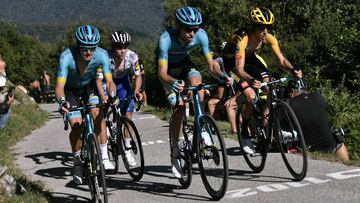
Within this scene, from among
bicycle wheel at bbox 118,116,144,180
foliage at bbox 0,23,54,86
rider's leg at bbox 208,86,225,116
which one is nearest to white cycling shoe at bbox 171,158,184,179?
bicycle wheel at bbox 118,116,144,180

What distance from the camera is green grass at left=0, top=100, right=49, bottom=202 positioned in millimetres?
6453

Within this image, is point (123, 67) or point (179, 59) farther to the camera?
point (123, 67)

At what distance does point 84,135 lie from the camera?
252 inches

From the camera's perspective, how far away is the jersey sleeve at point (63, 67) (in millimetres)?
6512

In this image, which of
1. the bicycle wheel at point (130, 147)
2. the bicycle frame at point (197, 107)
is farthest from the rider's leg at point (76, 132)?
the bicycle frame at point (197, 107)

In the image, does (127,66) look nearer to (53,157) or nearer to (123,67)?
(123,67)

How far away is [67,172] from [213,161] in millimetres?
3358

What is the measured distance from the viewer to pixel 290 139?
635cm

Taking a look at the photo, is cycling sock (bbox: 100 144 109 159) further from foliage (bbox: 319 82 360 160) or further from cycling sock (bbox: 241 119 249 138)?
foliage (bbox: 319 82 360 160)

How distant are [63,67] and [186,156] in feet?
6.32

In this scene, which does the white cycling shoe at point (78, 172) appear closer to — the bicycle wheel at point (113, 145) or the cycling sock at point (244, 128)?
the bicycle wheel at point (113, 145)

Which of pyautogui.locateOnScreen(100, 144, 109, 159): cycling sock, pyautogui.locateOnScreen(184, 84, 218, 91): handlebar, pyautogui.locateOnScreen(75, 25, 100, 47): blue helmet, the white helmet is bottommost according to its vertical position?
pyautogui.locateOnScreen(100, 144, 109, 159): cycling sock

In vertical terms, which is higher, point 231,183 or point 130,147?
point 130,147

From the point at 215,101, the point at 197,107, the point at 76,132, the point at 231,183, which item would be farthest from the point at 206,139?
the point at 215,101
